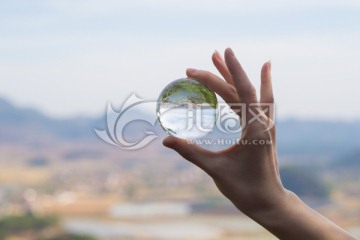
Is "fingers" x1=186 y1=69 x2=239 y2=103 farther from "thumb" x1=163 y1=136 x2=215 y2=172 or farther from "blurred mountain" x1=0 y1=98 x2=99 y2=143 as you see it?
"blurred mountain" x1=0 y1=98 x2=99 y2=143

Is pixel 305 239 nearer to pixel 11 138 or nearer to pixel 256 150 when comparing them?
pixel 256 150

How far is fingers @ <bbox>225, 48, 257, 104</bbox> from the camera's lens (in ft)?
2.21

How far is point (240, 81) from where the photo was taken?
675mm

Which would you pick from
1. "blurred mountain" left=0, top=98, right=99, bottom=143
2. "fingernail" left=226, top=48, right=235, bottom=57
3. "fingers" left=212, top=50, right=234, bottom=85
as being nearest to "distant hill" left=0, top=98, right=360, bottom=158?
"blurred mountain" left=0, top=98, right=99, bottom=143

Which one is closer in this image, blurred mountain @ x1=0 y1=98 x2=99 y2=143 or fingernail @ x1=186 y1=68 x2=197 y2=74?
fingernail @ x1=186 y1=68 x2=197 y2=74

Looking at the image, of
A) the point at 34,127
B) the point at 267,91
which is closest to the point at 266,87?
the point at 267,91

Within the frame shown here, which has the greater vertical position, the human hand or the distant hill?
the distant hill

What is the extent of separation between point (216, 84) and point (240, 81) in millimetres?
75

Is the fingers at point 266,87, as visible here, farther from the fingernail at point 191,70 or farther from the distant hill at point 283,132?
the distant hill at point 283,132

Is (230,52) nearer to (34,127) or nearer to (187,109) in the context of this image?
(187,109)

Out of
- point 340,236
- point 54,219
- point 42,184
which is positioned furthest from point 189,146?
point 42,184

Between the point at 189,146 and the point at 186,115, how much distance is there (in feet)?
0.24

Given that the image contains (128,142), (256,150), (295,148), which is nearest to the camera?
(256,150)

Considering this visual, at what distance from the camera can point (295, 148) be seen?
24.7 m
